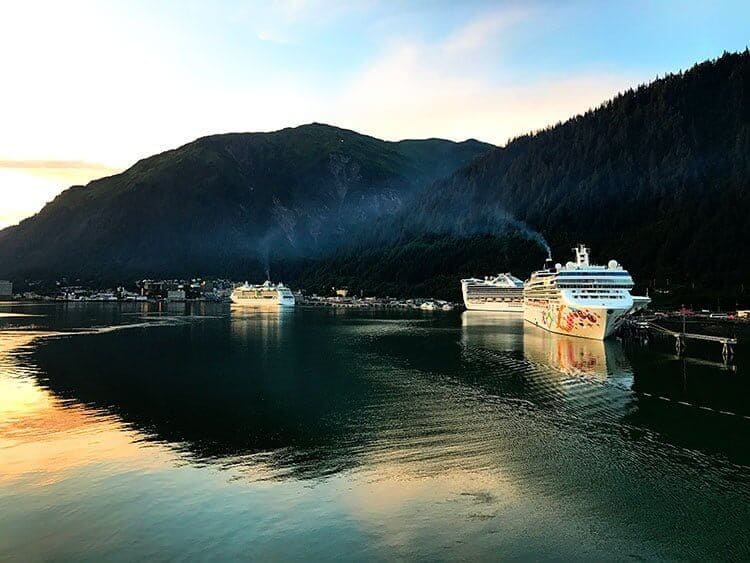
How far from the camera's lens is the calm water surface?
15258 mm

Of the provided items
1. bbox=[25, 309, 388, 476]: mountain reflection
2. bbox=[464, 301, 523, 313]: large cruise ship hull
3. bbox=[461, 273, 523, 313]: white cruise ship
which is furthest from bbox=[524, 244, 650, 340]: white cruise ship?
bbox=[461, 273, 523, 313]: white cruise ship

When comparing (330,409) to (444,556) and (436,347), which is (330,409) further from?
(436,347)

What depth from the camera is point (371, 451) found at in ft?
75.3

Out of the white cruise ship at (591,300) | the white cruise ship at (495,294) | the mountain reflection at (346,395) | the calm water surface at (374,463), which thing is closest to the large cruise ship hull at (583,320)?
the white cruise ship at (591,300)

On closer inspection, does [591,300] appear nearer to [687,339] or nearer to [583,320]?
[583,320]

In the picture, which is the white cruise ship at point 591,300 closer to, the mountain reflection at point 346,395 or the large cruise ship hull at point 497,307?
the mountain reflection at point 346,395

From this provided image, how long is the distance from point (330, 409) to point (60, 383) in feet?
64.0

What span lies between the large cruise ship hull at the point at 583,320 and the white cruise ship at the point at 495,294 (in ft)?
254

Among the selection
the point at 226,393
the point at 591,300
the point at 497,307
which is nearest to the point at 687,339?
the point at 591,300

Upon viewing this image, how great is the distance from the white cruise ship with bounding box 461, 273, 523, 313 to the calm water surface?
115 metres

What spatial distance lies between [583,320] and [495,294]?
323ft

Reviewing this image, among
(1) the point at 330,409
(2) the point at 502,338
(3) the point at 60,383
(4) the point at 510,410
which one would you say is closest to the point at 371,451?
(1) the point at 330,409

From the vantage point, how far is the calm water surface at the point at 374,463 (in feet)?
50.1

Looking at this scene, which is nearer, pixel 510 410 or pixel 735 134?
pixel 510 410
